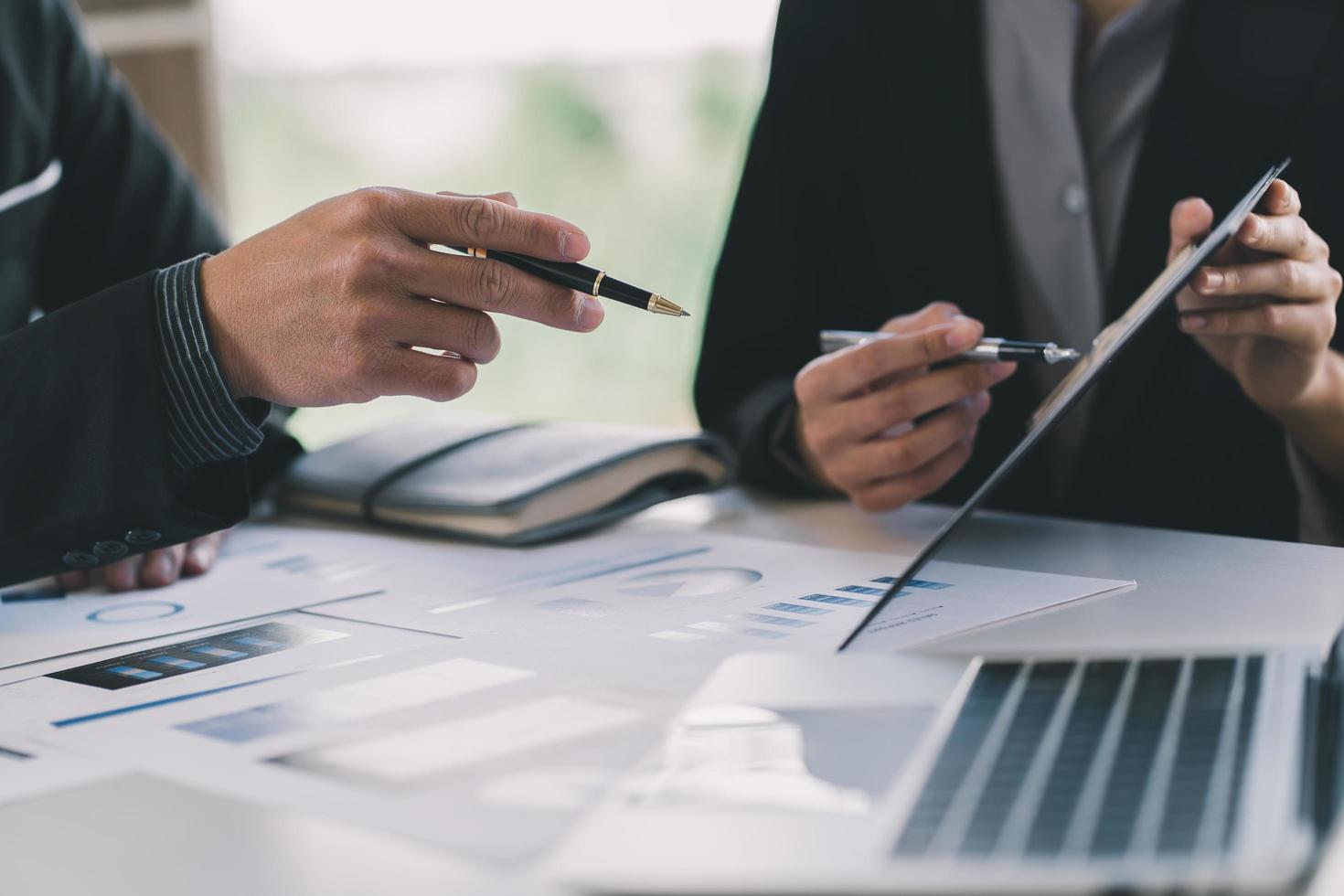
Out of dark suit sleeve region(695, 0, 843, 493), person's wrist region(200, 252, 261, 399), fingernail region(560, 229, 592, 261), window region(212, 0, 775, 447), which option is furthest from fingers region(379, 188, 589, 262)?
window region(212, 0, 775, 447)

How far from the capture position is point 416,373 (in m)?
0.73

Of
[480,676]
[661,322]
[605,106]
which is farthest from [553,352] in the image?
[480,676]

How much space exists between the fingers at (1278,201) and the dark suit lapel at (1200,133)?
275 mm

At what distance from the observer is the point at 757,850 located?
385mm

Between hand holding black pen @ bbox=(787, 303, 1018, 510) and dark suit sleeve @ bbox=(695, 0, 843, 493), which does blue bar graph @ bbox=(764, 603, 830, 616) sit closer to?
hand holding black pen @ bbox=(787, 303, 1018, 510)

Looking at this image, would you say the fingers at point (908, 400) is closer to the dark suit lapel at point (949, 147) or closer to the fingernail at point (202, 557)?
the dark suit lapel at point (949, 147)

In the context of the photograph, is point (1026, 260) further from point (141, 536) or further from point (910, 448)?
point (141, 536)

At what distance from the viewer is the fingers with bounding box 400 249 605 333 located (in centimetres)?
71

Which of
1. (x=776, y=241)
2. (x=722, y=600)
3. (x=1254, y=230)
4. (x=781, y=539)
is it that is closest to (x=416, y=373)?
(x=722, y=600)

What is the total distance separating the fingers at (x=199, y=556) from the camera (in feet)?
3.00

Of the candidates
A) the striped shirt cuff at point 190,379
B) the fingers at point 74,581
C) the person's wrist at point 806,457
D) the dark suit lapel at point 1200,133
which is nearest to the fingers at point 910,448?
the person's wrist at point 806,457

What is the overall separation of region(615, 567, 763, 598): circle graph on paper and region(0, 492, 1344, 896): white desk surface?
5.1 inches

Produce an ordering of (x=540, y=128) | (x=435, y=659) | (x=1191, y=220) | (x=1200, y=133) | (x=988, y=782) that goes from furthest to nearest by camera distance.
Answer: (x=540, y=128), (x=1200, y=133), (x=1191, y=220), (x=435, y=659), (x=988, y=782)

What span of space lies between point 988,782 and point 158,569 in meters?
0.70
